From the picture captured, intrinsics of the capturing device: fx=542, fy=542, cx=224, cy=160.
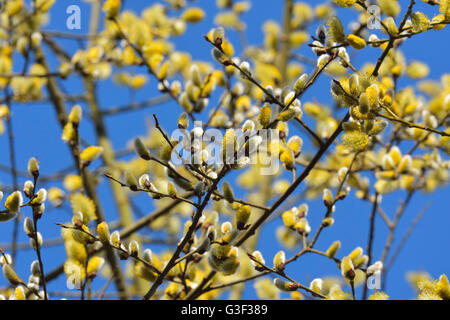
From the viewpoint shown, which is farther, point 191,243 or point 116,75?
point 116,75

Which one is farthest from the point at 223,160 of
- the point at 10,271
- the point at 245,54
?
the point at 245,54

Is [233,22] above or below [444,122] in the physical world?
above

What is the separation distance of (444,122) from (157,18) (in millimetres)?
1578

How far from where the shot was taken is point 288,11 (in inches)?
151

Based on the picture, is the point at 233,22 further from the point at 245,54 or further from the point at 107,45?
the point at 107,45

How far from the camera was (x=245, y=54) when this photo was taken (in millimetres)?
3773
